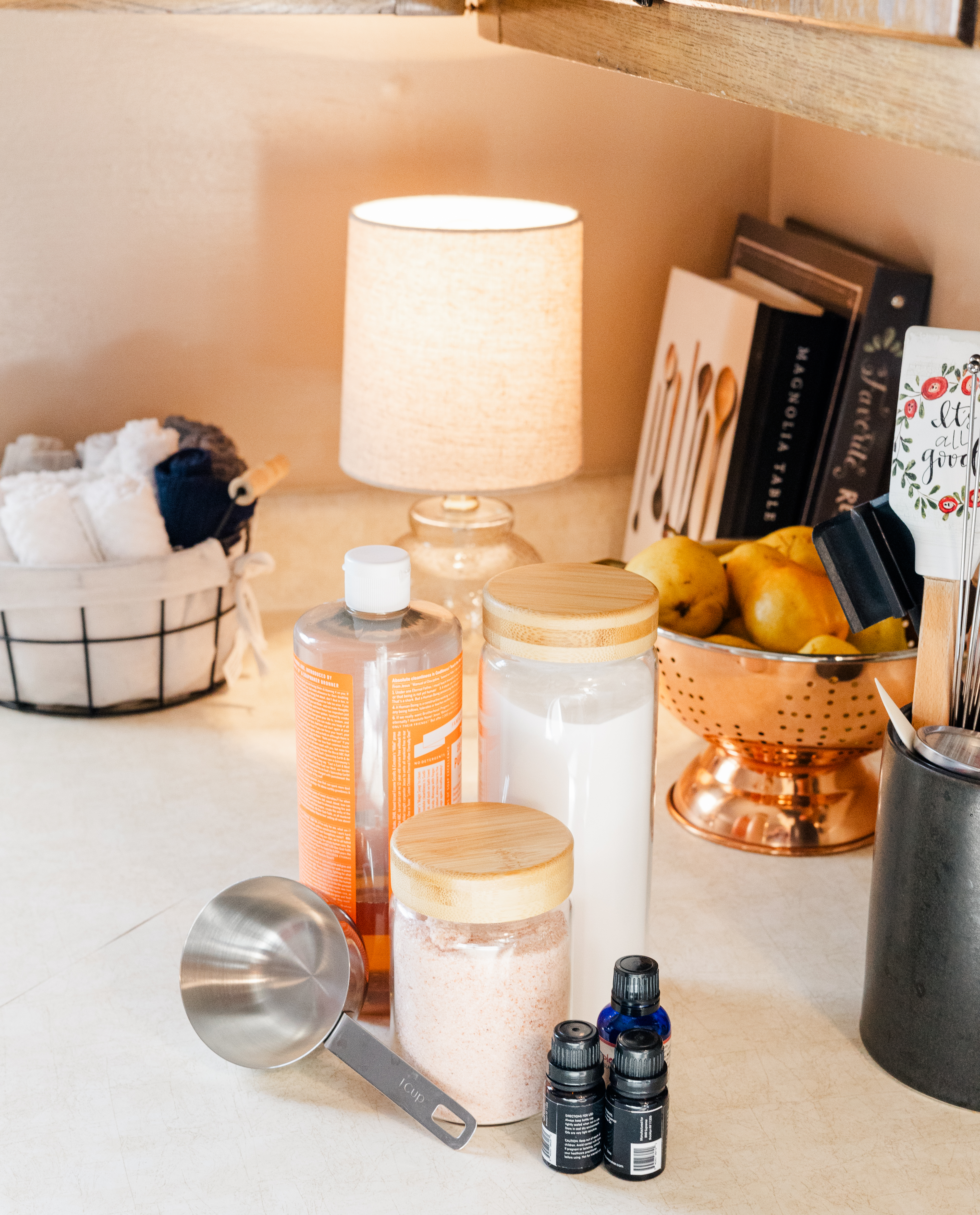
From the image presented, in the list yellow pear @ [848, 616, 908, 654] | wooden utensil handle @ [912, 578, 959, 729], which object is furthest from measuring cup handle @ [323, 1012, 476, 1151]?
yellow pear @ [848, 616, 908, 654]

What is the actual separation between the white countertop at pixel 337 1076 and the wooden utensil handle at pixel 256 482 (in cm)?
27

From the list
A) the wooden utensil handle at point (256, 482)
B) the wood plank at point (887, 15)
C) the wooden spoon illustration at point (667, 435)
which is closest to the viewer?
the wood plank at point (887, 15)

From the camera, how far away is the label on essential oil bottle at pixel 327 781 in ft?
2.26

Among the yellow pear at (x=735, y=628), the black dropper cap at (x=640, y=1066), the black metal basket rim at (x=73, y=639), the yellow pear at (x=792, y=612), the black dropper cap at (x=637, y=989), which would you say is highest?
the yellow pear at (x=792, y=612)

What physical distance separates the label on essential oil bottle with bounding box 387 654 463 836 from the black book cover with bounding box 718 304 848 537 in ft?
2.00

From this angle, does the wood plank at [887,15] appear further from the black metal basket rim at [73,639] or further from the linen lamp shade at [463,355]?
the black metal basket rim at [73,639]

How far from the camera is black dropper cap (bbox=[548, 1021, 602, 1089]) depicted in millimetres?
598

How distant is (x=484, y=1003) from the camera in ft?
2.03

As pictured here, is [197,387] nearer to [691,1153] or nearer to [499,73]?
[499,73]

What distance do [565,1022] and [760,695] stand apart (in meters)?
0.33

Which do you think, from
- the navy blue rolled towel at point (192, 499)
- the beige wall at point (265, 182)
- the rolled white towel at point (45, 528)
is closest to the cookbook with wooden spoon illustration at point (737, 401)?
the beige wall at point (265, 182)

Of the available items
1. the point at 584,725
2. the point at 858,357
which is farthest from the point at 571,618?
the point at 858,357

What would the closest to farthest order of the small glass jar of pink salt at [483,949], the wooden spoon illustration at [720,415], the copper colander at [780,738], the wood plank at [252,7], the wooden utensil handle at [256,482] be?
1. the small glass jar of pink salt at [483,949]
2. the copper colander at [780,738]
3. the wood plank at [252,7]
4. the wooden utensil handle at [256,482]
5. the wooden spoon illustration at [720,415]

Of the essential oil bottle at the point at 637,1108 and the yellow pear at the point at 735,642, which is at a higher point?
the yellow pear at the point at 735,642
